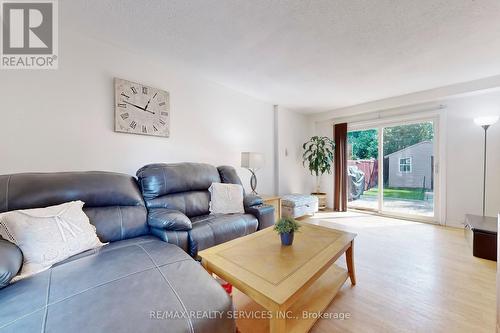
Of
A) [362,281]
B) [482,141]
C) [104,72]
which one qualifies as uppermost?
[104,72]

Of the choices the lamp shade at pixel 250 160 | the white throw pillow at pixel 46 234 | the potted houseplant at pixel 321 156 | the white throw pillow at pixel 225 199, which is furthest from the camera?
the potted houseplant at pixel 321 156

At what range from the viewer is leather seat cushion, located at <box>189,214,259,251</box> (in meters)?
1.81

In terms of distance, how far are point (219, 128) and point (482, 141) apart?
159 inches

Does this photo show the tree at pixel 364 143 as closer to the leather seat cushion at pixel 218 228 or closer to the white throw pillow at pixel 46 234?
the leather seat cushion at pixel 218 228

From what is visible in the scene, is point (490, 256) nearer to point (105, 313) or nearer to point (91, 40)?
point (105, 313)

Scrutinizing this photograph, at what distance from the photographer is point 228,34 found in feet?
6.21

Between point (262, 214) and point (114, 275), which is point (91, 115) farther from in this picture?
point (262, 214)

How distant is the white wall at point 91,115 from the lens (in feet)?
5.60

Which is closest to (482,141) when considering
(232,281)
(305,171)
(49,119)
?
(305,171)

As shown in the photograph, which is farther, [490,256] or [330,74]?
[330,74]

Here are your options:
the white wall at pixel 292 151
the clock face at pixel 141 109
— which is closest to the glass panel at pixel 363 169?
the white wall at pixel 292 151

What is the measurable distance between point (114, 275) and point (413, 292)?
2.18 metres

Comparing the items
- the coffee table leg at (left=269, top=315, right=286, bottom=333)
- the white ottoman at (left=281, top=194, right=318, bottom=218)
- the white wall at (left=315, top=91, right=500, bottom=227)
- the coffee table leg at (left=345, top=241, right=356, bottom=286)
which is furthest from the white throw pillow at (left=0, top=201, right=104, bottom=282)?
the white wall at (left=315, top=91, right=500, bottom=227)

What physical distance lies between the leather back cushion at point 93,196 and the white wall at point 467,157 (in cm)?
454
